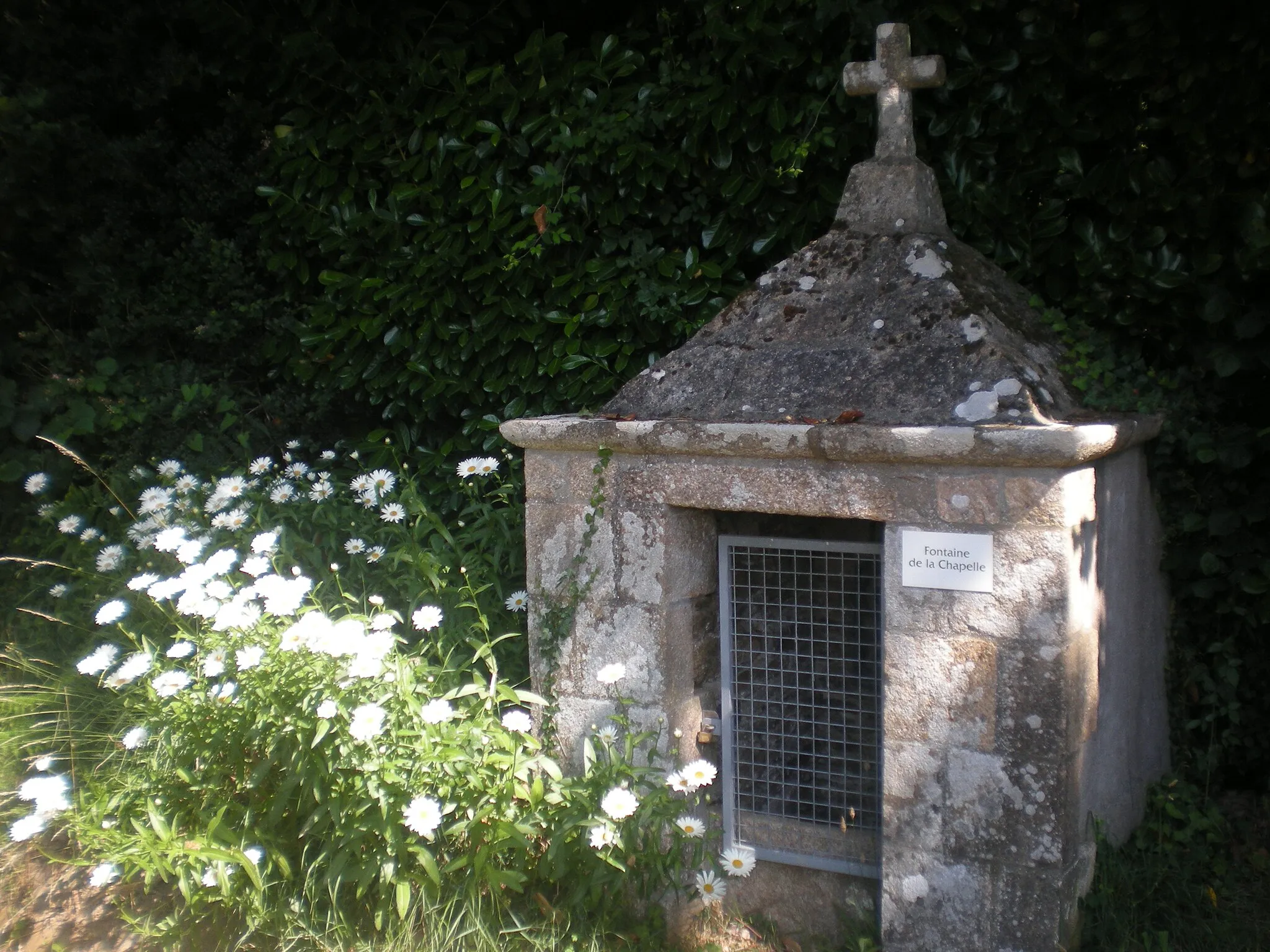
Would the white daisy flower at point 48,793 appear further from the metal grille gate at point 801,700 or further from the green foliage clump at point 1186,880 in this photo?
the green foliage clump at point 1186,880

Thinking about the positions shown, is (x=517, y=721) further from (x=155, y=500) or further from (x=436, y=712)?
(x=155, y=500)

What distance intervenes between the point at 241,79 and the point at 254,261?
82cm

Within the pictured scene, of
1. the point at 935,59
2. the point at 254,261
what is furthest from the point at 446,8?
the point at 935,59

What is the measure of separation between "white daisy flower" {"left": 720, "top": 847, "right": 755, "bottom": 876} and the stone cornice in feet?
3.66

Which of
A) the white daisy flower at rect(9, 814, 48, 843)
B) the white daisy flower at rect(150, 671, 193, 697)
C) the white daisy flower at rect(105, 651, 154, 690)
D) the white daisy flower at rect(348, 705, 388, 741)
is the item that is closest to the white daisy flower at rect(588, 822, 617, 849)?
the white daisy flower at rect(348, 705, 388, 741)

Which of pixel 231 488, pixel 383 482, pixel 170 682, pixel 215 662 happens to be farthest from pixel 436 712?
pixel 231 488

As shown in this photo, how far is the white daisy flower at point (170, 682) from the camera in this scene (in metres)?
2.93

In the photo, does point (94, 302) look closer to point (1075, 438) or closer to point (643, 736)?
point (643, 736)

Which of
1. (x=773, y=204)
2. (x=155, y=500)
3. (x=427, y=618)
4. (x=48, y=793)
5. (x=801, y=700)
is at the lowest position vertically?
(x=48, y=793)

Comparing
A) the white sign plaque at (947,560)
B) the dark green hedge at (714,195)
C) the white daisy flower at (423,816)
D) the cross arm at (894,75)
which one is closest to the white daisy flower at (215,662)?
the white daisy flower at (423,816)

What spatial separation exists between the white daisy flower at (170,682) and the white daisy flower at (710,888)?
60.3 inches

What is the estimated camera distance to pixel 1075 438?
95.1 inches

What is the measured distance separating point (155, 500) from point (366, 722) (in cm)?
193

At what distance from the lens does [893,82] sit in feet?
10.7
